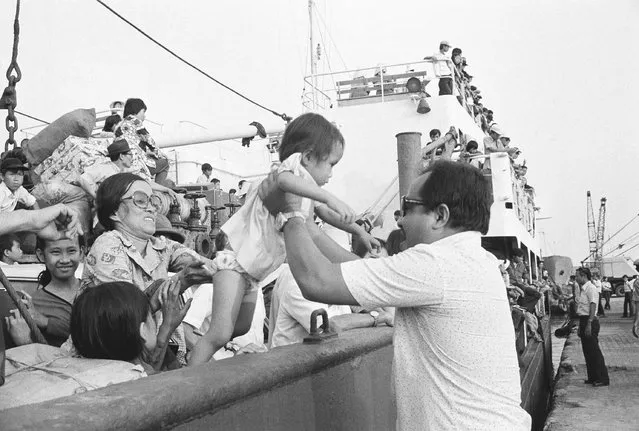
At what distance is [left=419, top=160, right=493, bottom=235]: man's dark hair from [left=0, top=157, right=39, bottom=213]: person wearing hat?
406 centimetres

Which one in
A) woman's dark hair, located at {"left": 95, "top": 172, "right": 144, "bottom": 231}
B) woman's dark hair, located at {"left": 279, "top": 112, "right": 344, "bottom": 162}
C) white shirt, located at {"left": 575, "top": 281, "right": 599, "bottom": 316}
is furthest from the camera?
white shirt, located at {"left": 575, "top": 281, "right": 599, "bottom": 316}

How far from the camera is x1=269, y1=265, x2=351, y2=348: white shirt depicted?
3691 mm

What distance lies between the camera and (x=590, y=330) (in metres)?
12.8

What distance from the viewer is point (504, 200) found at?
17.6m

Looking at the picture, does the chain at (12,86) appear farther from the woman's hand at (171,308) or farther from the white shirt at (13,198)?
the woman's hand at (171,308)

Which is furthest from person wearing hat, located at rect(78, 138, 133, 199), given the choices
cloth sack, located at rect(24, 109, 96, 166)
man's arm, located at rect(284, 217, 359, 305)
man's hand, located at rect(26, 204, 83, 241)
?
man's arm, located at rect(284, 217, 359, 305)

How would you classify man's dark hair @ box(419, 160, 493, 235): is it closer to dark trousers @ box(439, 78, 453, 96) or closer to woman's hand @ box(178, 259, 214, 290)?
woman's hand @ box(178, 259, 214, 290)

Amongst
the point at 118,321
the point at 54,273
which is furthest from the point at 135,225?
the point at 118,321

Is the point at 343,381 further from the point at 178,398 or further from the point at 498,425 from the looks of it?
the point at 178,398

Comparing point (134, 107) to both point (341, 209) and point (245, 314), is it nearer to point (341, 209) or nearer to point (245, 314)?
point (245, 314)

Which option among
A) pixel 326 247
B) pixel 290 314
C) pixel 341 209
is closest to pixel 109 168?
pixel 290 314

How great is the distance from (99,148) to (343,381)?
316 centimetres

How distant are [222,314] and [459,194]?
1369 millimetres

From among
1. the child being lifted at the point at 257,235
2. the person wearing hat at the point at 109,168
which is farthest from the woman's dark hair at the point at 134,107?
the child being lifted at the point at 257,235
